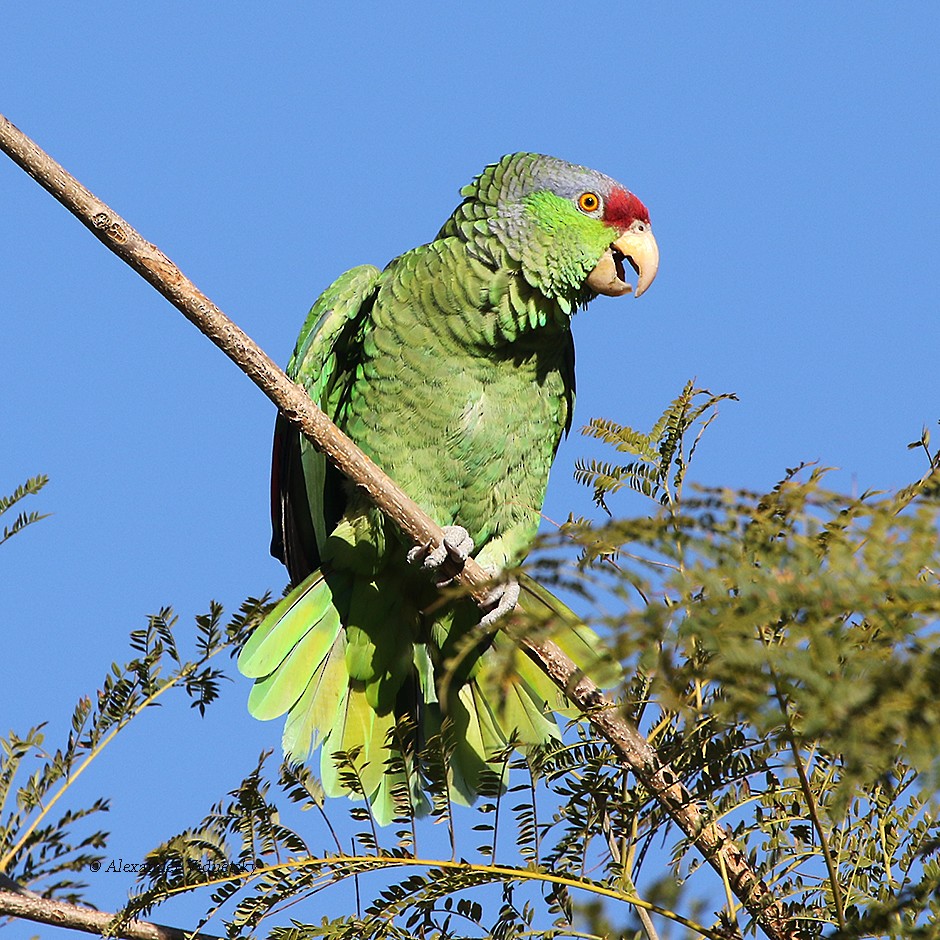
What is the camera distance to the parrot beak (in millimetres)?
3457

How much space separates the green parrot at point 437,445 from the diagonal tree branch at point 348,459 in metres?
0.65

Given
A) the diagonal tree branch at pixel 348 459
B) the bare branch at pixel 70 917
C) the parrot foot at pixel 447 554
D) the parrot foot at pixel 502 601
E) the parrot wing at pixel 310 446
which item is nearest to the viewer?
the diagonal tree branch at pixel 348 459

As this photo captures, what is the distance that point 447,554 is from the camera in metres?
2.88

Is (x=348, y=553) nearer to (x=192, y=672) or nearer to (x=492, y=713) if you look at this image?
(x=492, y=713)

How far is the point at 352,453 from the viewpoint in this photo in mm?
2553

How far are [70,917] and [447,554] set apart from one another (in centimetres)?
117

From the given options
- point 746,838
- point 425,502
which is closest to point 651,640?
point 746,838

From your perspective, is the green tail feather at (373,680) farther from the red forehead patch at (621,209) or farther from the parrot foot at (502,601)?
the red forehead patch at (621,209)

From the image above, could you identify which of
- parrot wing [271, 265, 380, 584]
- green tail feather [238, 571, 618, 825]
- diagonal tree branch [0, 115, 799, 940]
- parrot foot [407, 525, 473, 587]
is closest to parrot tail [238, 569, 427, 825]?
green tail feather [238, 571, 618, 825]

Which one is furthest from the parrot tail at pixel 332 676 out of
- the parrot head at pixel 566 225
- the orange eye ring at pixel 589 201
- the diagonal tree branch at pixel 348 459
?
the orange eye ring at pixel 589 201

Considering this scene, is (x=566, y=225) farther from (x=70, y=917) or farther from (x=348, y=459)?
(x=70, y=917)

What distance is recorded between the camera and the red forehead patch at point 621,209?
3477 millimetres

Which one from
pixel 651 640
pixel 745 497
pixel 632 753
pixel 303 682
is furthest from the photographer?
pixel 303 682

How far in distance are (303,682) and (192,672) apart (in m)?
0.90
